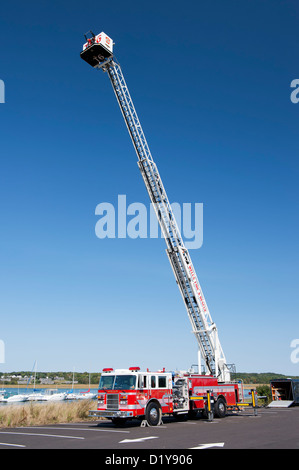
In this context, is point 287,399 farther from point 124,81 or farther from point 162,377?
point 124,81

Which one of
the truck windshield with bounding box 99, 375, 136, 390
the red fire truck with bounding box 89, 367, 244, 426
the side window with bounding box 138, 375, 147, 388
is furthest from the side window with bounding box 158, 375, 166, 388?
the truck windshield with bounding box 99, 375, 136, 390

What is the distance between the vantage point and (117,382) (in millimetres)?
17203

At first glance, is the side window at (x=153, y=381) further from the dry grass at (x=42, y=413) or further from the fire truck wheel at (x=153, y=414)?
the dry grass at (x=42, y=413)

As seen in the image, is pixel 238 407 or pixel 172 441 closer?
pixel 172 441

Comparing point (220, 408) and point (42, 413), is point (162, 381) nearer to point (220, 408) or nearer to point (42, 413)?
point (220, 408)

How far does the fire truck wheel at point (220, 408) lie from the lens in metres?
20.5

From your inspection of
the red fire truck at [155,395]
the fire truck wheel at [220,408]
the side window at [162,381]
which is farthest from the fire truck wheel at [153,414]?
the fire truck wheel at [220,408]

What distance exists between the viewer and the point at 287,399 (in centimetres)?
3288

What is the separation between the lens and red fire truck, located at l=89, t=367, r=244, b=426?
16.6m

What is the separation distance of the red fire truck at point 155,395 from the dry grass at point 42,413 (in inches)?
157

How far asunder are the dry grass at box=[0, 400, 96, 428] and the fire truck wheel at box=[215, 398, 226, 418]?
21.9ft
